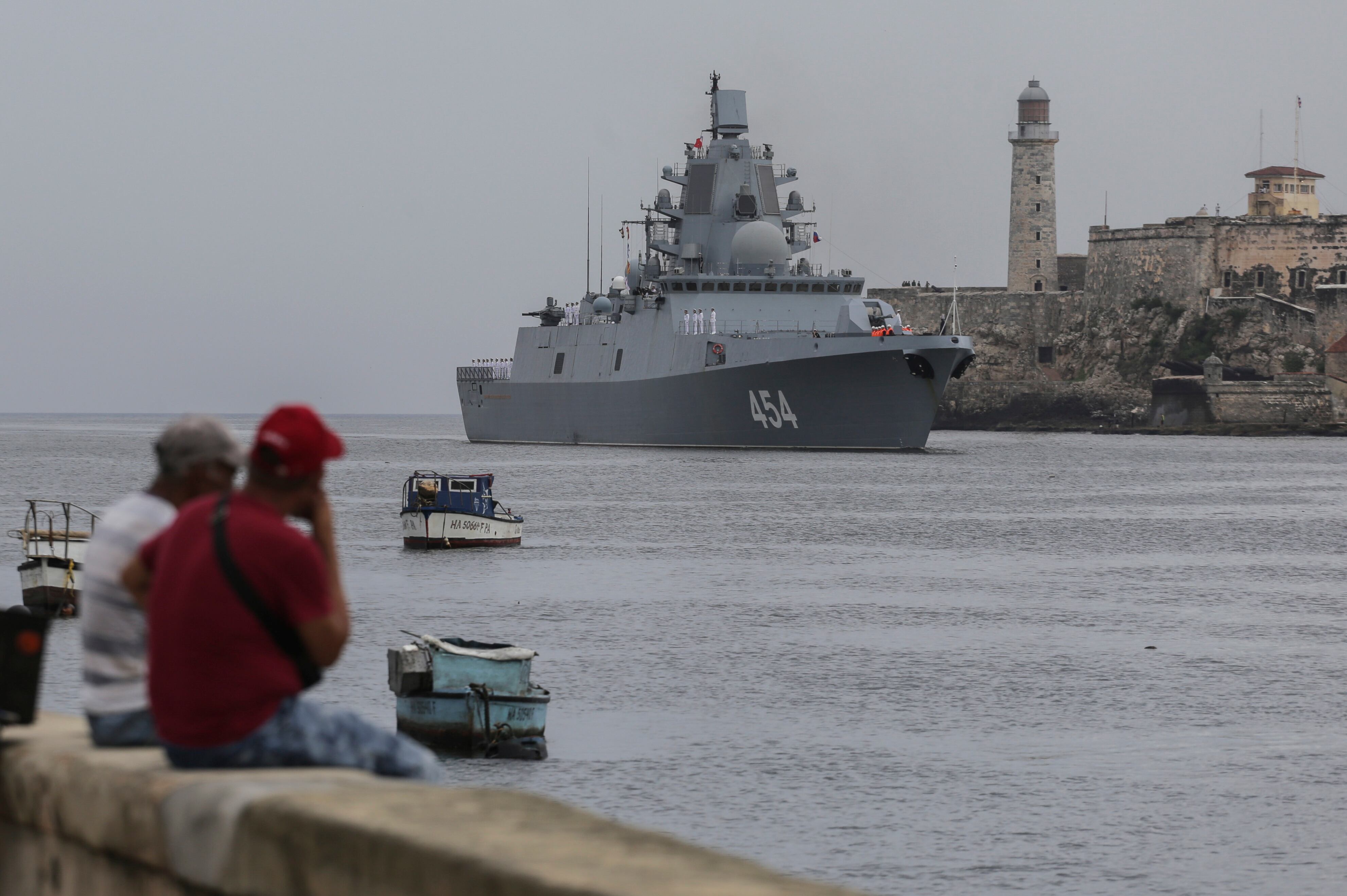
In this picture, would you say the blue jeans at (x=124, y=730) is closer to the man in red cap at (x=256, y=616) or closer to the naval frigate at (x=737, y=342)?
the man in red cap at (x=256, y=616)

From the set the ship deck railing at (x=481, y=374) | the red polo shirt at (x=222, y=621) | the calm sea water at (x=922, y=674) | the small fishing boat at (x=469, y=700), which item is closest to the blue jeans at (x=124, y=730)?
the red polo shirt at (x=222, y=621)

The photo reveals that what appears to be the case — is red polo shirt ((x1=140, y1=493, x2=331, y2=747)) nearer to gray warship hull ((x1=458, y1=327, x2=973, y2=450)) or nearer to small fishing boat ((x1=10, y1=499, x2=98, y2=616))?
small fishing boat ((x1=10, y1=499, x2=98, y2=616))

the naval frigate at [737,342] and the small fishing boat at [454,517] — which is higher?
the naval frigate at [737,342]

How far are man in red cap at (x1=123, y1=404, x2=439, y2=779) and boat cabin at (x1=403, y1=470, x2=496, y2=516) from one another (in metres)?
23.7

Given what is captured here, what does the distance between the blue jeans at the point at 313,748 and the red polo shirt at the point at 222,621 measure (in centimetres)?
3

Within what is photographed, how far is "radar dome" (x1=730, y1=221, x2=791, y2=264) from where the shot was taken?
5184cm

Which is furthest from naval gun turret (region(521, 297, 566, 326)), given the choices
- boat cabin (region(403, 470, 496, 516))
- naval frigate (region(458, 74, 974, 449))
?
boat cabin (region(403, 470, 496, 516))

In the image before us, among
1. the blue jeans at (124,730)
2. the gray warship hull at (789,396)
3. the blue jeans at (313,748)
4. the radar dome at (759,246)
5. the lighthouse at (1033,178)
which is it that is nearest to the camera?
the blue jeans at (313,748)

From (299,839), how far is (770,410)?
46381mm

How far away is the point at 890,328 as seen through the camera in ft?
154

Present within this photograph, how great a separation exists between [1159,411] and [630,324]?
1240 inches

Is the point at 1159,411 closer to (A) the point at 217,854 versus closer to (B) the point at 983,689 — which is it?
(B) the point at 983,689

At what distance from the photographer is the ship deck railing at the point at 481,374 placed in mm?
66812

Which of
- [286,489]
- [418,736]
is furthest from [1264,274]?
[286,489]
